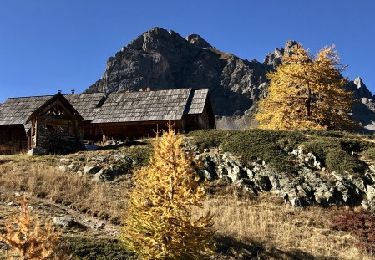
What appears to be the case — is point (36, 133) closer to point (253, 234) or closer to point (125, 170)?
point (125, 170)

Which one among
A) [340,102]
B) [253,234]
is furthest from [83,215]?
[340,102]

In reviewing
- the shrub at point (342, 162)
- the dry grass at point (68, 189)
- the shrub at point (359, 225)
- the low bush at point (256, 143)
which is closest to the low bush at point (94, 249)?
the dry grass at point (68, 189)

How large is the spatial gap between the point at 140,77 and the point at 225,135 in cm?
16547

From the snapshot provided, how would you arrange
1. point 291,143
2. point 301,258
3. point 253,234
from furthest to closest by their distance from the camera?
point 291,143, point 253,234, point 301,258

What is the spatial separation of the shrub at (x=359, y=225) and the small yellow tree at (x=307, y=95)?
636 inches

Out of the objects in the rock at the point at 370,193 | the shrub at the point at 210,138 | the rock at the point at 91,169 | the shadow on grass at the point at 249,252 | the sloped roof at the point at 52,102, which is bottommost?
the shadow on grass at the point at 249,252

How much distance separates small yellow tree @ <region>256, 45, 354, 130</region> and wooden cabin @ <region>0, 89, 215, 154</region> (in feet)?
20.8

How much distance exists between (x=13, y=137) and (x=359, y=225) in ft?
104

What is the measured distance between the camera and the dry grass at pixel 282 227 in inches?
811

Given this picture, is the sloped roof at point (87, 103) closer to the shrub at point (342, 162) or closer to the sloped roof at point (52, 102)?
the sloped roof at point (52, 102)

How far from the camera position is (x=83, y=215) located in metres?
22.8

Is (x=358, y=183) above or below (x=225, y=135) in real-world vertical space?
below

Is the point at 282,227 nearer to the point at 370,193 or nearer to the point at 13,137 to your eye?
the point at 370,193

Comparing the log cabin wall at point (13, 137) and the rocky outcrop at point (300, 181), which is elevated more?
the log cabin wall at point (13, 137)
